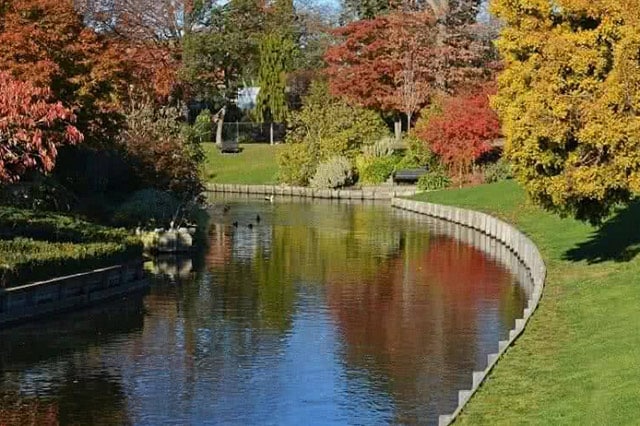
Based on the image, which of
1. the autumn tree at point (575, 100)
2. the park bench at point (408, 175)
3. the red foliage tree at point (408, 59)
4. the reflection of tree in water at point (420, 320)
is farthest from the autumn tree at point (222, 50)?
the autumn tree at point (575, 100)

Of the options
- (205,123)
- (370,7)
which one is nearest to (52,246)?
(370,7)

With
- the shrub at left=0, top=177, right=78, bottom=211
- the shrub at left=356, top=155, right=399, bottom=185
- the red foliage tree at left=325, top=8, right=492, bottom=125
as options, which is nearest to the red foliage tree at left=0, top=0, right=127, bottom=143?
the shrub at left=0, top=177, right=78, bottom=211

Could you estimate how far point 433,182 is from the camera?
7819 centimetres

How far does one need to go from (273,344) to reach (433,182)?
50.3 m

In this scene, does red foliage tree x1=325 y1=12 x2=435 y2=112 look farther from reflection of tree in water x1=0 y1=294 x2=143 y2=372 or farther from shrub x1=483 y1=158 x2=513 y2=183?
reflection of tree in water x1=0 y1=294 x2=143 y2=372

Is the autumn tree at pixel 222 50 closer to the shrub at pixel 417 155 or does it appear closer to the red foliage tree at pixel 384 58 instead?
the red foliage tree at pixel 384 58

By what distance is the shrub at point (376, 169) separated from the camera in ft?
276

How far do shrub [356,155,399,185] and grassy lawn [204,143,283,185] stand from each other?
992cm

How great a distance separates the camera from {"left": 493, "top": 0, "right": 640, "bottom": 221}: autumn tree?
30031mm

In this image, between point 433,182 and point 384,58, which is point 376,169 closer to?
point 433,182

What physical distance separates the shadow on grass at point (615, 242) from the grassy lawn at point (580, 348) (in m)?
0.06

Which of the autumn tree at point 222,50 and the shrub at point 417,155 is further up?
the autumn tree at point 222,50

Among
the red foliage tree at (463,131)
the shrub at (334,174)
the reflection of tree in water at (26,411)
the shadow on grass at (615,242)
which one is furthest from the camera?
the shrub at (334,174)

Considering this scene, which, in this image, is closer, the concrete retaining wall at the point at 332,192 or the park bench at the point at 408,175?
the concrete retaining wall at the point at 332,192
